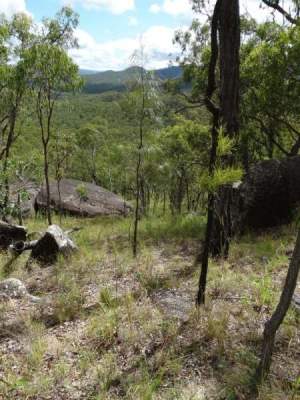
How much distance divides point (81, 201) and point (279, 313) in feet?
73.4

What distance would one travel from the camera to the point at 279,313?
12.5ft

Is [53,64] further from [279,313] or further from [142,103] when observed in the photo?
[279,313]

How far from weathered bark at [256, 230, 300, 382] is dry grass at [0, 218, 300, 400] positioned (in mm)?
151

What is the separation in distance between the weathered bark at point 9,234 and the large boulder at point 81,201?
12839mm

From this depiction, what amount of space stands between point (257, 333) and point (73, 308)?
2.60m

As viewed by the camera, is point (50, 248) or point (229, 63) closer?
point (229, 63)

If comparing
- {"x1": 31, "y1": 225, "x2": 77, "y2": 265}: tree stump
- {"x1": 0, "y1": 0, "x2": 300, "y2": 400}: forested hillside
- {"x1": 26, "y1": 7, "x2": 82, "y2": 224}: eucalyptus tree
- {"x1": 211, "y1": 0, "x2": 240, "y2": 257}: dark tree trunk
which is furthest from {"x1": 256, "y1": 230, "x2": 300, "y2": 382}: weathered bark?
{"x1": 26, "y1": 7, "x2": 82, "y2": 224}: eucalyptus tree

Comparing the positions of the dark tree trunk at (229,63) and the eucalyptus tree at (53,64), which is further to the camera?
the eucalyptus tree at (53,64)

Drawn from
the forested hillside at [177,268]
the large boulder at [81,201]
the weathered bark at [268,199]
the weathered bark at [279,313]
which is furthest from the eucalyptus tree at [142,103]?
the large boulder at [81,201]

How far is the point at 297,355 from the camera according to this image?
14.8 feet

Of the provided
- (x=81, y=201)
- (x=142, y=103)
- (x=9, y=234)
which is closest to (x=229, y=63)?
(x=142, y=103)

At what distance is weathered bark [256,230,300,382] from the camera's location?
3.67 meters

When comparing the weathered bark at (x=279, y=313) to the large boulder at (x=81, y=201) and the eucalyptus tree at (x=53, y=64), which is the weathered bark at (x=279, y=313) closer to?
the eucalyptus tree at (x=53, y=64)

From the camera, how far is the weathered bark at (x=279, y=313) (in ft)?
12.0
